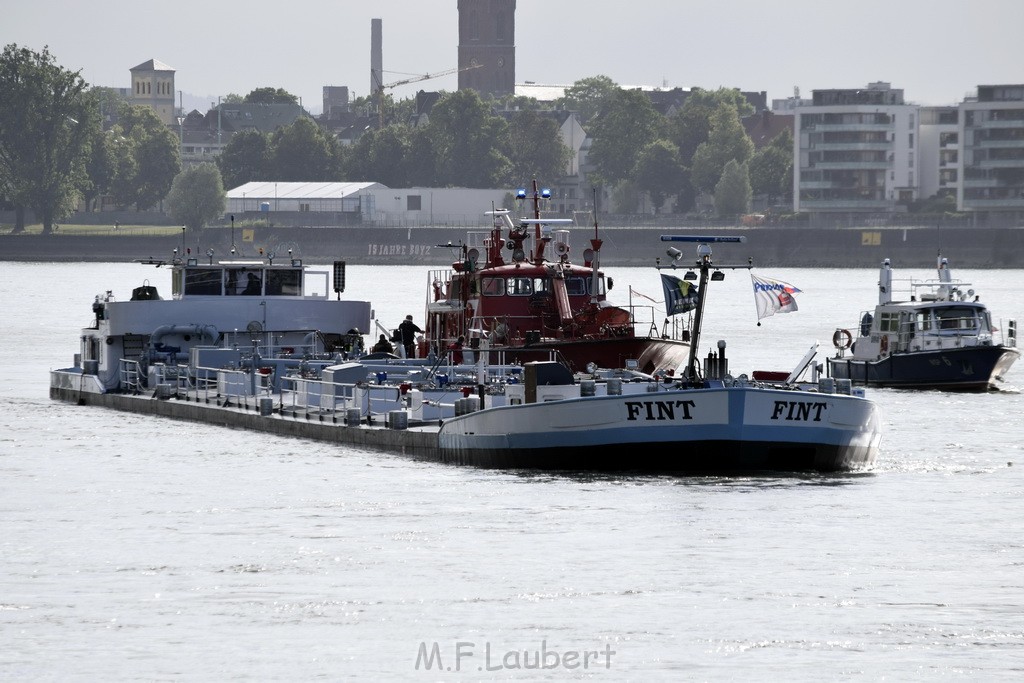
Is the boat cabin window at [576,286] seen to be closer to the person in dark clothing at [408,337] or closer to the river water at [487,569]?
the person in dark clothing at [408,337]

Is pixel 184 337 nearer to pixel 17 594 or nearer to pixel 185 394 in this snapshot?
pixel 185 394

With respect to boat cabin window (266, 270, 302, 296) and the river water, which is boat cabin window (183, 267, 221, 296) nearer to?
boat cabin window (266, 270, 302, 296)

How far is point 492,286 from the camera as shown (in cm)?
4925

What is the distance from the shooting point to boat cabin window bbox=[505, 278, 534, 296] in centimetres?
4928

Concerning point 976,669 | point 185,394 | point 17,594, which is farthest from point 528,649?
point 185,394

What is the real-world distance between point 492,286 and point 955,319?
22.4 m

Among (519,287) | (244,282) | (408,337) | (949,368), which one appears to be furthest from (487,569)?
(949,368)

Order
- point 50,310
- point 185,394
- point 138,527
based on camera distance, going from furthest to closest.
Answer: point 50,310
point 185,394
point 138,527

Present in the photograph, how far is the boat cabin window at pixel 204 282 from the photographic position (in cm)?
5500

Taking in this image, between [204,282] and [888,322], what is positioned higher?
[204,282]

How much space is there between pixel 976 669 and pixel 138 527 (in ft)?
49.2

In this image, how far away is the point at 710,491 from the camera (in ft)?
116

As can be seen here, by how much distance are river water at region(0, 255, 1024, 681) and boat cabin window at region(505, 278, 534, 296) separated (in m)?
7.51

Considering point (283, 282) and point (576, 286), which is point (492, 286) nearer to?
point (576, 286)
